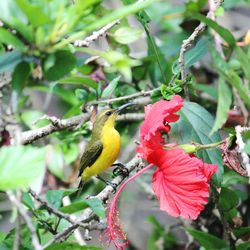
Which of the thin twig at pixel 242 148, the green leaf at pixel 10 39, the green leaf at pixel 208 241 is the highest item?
the green leaf at pixel 10 39

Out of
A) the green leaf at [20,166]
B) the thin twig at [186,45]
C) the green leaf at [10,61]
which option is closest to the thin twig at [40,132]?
the thin twig at [186,45]

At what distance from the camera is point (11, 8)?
1.30 metres

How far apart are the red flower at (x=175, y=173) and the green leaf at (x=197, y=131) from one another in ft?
0.56

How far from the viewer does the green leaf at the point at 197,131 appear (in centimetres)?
189

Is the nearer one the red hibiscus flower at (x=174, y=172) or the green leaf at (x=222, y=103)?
the green leaf at (x=222, y=103)

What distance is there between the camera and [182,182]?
5.49 ft

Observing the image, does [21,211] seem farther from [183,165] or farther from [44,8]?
[183,165]

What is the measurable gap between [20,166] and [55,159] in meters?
1.69

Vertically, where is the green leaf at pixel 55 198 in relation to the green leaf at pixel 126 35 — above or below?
below

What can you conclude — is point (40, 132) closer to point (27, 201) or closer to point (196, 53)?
point (27, 201)

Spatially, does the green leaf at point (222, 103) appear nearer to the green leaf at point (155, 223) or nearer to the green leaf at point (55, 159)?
the green leaf at point (55, 159)

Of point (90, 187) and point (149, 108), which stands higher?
point (149, 108)

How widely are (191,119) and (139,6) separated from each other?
28.8 inches

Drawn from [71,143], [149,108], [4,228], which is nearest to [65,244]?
[149,108]
